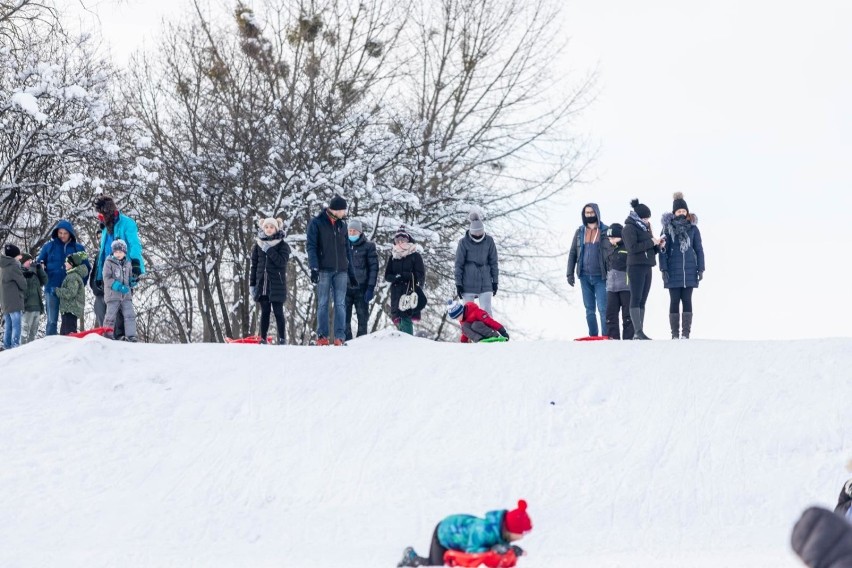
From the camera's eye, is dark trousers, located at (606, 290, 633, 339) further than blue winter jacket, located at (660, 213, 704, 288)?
Yes

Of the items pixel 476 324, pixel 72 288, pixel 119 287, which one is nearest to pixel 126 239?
pixel 119 287

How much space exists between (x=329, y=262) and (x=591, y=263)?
3134 millimetres

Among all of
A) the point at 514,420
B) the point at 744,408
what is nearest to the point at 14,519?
the point at 514,420

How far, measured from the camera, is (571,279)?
13.4 metres

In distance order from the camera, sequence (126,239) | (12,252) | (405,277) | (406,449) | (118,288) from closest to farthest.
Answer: (406,449)
(118,288)
(126,239)
(405,277)
(12,252)

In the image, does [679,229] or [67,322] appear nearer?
[679,229]

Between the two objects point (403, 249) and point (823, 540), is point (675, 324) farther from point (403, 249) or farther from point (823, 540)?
point (823, 540)

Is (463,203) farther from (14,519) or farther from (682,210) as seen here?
(14,519)

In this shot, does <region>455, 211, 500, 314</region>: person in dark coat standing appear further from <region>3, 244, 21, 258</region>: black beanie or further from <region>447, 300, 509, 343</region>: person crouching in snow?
<region>3, 244, 21, 258</region>: black beanie

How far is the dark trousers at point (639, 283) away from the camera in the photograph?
12609mm

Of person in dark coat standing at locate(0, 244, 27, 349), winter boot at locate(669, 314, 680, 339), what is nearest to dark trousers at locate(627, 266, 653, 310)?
winter boot at locate(669, 314, 680, 339)

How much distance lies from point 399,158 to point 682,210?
860 cm

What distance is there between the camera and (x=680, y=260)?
12.6 meters

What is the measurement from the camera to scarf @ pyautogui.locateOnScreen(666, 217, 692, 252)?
1280 centimetres
